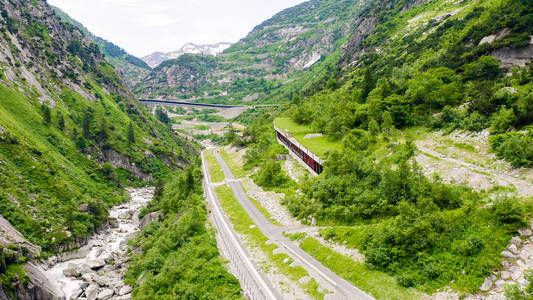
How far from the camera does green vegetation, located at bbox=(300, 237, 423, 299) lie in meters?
19.5

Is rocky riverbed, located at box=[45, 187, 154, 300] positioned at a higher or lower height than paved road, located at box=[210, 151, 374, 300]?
lower

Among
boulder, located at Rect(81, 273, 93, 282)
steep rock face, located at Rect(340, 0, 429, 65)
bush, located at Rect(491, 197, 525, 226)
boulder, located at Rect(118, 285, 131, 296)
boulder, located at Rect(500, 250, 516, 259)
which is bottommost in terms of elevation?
boulder, located at Rect(81, 273, 93, 282)

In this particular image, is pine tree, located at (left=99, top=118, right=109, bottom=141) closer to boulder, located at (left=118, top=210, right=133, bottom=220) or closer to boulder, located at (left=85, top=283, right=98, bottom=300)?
boulder, located at (left=118, top=210, right=133, bottom=220)

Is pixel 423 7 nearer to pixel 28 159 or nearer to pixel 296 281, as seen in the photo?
pixel 296 281

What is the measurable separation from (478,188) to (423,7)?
134 m

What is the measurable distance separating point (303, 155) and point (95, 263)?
41017 millimetres

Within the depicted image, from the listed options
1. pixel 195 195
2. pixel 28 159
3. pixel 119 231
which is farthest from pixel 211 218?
pixel 28 159

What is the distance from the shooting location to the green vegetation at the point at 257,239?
23.4 metres

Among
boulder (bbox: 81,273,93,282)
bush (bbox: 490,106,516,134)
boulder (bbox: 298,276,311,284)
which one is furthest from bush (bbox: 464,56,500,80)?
boulder (bbox: 81,273,93,282)

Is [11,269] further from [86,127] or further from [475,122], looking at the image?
[86,127]

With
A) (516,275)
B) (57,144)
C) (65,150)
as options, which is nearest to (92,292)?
(516,275)

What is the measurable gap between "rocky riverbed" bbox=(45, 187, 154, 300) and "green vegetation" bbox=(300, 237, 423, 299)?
2734 cm

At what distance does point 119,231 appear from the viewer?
66438 millimetres

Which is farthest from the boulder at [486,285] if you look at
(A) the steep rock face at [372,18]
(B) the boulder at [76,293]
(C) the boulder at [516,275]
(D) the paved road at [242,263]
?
(A) the steep rock face at [372,18]
